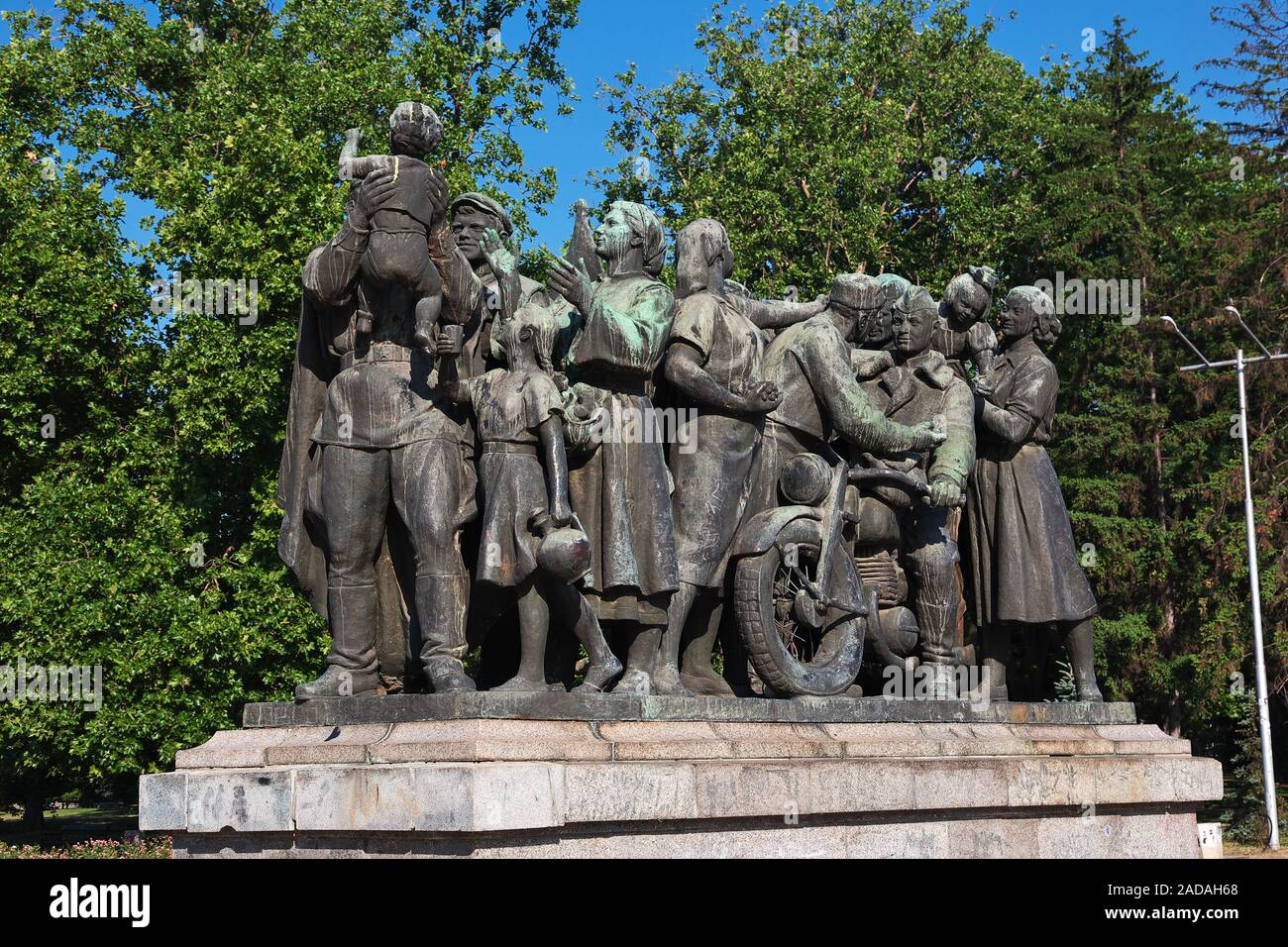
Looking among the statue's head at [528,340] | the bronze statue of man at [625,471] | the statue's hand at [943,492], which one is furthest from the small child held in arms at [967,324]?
the statue's head at [528,340]

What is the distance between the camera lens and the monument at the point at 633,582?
822cm

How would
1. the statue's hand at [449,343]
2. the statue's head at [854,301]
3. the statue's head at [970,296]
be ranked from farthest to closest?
1. the statue's head at [970,296]
2. the statue's head at [854,301]
3. the statue's hand at [449,343]

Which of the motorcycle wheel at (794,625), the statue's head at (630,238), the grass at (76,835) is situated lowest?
the grass at (76,835)

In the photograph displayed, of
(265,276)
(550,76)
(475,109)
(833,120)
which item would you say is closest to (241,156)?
(265,276)

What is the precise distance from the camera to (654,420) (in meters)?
9.69

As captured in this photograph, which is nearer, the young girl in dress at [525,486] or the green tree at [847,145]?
the young girl in dress at [525,486]

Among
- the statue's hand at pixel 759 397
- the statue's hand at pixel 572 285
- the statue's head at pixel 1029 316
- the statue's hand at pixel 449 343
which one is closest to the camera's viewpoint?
the statue's hand at pixel 449 343

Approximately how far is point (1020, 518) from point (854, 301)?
213cm

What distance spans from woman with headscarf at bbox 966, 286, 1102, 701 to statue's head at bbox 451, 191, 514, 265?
13.2ft

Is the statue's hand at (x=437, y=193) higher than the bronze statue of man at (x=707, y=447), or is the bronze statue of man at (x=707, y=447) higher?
the statue's hand at (x=437, y=193)

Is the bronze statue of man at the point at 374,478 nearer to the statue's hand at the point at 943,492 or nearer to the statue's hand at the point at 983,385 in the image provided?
the statue's hand at the point at 943,492

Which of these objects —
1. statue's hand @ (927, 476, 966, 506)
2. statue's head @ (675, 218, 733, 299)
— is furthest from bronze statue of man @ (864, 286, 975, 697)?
statue's head @ (675, 218, 733, 299)

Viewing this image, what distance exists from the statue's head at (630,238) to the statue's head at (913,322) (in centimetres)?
250

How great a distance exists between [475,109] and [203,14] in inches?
287
